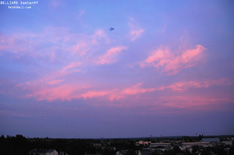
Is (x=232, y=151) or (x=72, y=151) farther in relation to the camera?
(x=72, y=151)

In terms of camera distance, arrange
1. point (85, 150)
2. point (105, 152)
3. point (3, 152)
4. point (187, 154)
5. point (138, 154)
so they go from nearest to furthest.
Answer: point (3, 152) → point (187, 154) → point (138, 154) → point (105, 152) → point (85, 150)

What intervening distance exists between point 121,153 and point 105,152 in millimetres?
7512

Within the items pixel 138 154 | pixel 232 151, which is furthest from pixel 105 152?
pixel 232 151

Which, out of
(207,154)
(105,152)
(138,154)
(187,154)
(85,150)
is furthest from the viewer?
Answer: (85,150)

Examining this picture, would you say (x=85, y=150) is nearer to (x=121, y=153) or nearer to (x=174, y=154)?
Result: (x=121, y=153)

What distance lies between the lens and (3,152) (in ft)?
157

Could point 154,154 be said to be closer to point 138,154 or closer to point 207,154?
point 138,154

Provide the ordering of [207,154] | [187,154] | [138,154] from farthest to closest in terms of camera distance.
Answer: [138,154] < [207,154] < [187,154]

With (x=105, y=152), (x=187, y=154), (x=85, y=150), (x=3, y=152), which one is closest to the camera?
(x=3, y=152)

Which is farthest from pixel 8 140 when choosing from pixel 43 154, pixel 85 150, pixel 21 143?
pixel 85 150

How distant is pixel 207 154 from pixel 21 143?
2022 inches

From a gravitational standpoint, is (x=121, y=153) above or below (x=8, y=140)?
below

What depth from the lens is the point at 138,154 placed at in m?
72.7

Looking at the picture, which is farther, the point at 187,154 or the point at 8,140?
the point at 8,140
